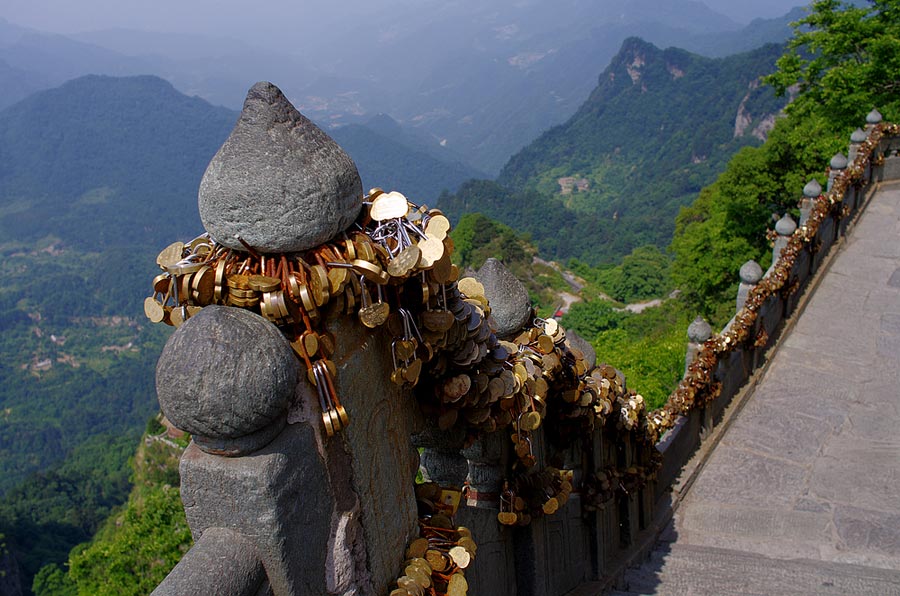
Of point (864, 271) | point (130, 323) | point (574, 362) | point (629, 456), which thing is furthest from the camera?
point (130, 323)

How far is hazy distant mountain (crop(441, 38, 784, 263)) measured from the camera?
111 meters

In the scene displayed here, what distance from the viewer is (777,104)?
407ft

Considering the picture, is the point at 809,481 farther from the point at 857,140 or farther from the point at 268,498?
the point at 857,140

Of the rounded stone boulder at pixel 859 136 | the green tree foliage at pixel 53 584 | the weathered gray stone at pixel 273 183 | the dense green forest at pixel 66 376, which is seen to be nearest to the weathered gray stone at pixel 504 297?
the weathered gray stone at pixel 273 183

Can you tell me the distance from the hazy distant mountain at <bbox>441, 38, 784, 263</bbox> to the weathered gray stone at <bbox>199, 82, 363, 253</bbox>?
9618 cm

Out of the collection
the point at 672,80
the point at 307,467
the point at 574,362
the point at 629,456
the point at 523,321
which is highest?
the point at 307,467

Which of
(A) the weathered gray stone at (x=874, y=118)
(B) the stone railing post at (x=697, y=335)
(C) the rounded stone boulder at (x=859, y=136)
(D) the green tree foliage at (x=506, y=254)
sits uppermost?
(A) the weathered gray stone at (x=874, y=118)

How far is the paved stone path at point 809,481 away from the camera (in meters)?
6.09

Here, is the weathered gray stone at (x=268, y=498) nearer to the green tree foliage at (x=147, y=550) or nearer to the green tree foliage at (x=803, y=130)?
the green tree foliage at (x=147, y=550)

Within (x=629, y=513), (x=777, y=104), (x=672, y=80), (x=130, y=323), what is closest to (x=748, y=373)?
(x=629, y=513)

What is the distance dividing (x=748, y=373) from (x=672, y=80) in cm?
18834

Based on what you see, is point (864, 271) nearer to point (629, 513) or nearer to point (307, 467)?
point (629, 513)

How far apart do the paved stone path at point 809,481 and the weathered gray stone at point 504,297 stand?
2.97 meters

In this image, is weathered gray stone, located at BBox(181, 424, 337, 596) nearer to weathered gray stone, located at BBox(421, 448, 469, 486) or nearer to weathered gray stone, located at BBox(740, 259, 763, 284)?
weathered gray stone, located at BBox(421, 448, 469, 486)
